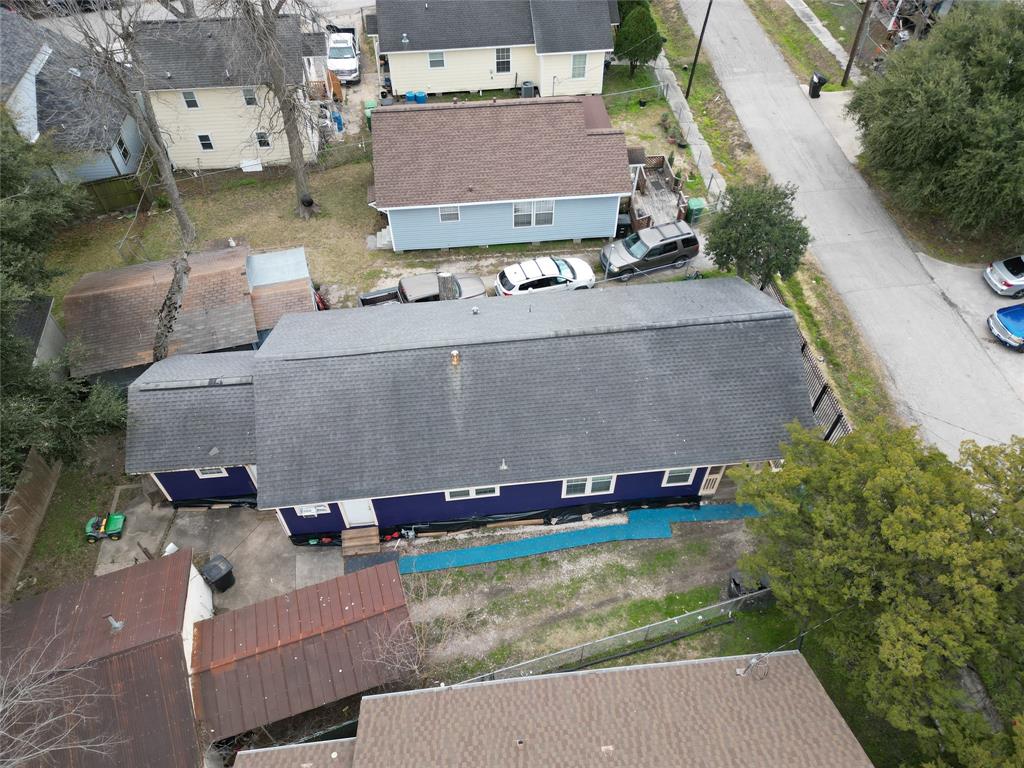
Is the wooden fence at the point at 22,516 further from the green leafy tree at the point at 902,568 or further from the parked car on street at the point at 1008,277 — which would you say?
the parked car on street at the point at 1008,277

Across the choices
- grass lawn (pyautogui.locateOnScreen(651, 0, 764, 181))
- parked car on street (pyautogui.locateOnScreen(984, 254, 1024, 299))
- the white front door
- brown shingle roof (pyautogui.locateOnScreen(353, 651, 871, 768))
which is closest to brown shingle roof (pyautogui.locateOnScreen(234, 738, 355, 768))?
brown shingle roof (pyautogui.locateOnScreen(353, 651, 871, 768))

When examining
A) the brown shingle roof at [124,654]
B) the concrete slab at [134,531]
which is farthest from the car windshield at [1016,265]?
the concrete slab at [134,531]

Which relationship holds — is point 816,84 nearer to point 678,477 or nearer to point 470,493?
point 678,477

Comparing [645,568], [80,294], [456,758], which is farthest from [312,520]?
[80,294]

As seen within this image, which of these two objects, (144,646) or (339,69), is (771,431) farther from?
(339,69)

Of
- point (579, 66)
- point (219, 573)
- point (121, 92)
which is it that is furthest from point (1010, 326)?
point (121, 92)
